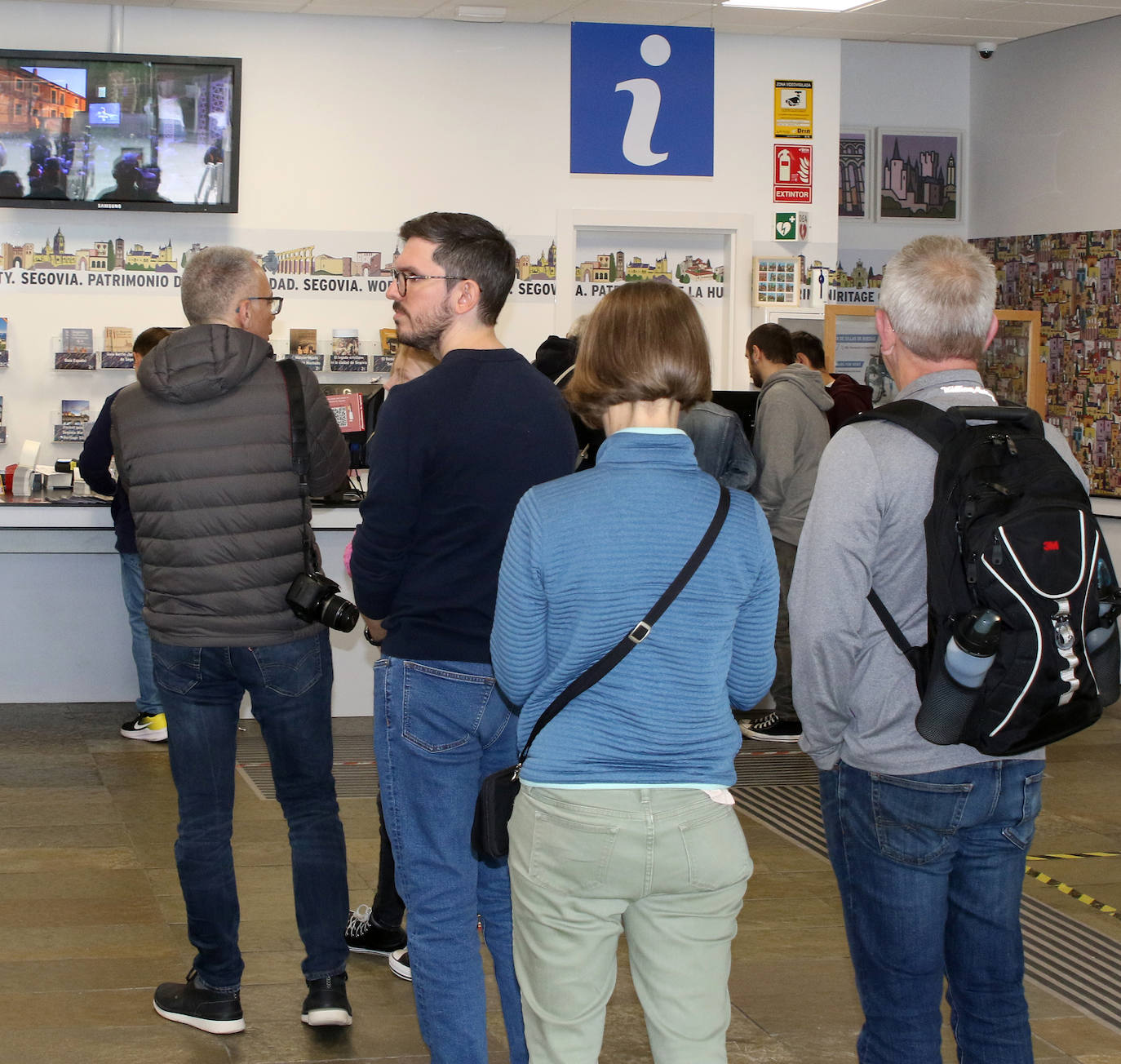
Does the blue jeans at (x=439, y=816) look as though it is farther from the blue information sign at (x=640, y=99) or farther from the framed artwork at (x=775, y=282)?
the framed artwork at (x=775, y=282)

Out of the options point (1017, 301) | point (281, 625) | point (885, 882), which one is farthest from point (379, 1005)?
point (1017, 301)

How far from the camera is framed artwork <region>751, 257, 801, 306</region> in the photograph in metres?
8.11

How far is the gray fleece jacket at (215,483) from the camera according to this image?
2912mm

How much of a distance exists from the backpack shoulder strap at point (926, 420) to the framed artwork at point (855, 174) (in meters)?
7.90

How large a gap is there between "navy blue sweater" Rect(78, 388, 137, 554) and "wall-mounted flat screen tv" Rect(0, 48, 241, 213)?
167cm

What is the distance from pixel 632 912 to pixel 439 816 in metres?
0.62

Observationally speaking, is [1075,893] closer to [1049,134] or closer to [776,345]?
[776,345]

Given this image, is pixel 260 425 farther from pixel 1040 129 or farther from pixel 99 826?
pixel 1040 129

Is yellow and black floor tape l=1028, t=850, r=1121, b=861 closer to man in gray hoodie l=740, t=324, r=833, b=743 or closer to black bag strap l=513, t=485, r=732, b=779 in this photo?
man in gray hoodie l=740, t=324, r=833, b=743

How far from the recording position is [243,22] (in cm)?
740

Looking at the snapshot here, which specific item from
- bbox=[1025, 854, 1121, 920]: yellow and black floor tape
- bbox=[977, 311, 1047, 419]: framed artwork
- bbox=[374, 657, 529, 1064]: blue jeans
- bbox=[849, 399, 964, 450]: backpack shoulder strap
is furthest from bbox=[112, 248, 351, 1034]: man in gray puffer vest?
bbox=[977, 311, 1047, 419]: framed artwork

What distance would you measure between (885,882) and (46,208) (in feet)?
21.0

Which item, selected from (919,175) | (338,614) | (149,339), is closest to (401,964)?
(338,614)

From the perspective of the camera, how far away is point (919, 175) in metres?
9.80
